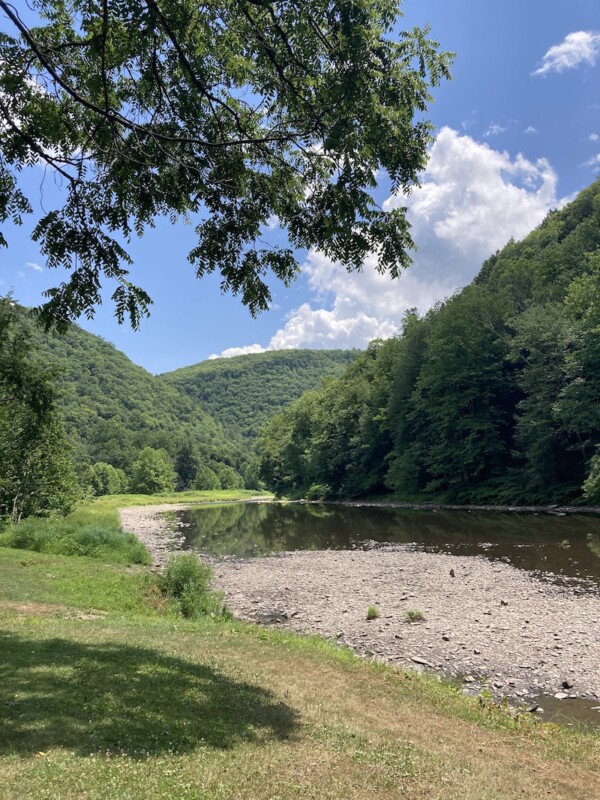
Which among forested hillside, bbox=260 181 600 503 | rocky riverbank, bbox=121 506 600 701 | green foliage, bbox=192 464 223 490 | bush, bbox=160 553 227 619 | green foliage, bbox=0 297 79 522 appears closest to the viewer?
rocky riverbank, bbox=121 506 600 701

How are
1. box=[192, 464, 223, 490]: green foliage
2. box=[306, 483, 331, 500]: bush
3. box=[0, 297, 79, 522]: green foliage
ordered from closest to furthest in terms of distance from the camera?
box=[0, 297, 79, 522]: green foliage < box=[306, 483, 331, 500]: bush < box=[192, 464, 223, 490]: green foliage

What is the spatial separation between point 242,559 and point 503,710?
2245 cm

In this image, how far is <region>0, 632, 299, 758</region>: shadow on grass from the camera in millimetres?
5570

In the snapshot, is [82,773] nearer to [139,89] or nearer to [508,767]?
[508,767]

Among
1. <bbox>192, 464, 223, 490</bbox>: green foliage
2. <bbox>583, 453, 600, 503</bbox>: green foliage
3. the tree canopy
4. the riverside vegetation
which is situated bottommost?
<bbox>192, 464, 223, 490</bbox>: green foliage

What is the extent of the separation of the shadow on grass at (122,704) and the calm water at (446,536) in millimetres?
16487

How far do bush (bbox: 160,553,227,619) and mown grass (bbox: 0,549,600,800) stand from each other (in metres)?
5.03

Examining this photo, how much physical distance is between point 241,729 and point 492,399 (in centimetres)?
5892

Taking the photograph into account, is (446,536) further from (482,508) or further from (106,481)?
(106,481)

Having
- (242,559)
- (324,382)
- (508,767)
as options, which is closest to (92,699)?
(508,767)

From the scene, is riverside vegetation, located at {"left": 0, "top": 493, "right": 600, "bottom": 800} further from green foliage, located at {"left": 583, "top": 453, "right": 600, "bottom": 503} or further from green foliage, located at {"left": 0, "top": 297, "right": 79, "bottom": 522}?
green foliage, located at {"left": 583, "top": 453, "right": 600, "bottom": 503}

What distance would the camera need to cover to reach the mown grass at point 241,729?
493cm

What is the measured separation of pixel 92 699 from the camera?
674 centimetres

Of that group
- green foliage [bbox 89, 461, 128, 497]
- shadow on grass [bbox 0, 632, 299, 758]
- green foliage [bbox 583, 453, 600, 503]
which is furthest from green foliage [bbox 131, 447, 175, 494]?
shadow on grass [bbox 0, 632, 299, 758]
